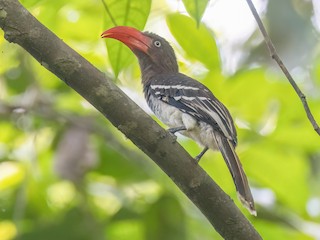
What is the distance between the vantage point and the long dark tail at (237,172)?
3.15 metres

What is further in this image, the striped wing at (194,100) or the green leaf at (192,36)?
the striped wing at (194,100)

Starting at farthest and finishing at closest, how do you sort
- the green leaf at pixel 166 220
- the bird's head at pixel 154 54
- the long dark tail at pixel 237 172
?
the bird's head at pixel 154 54 < the green leaf at pixel 166 220 < the long dark tail at pixel 237 172

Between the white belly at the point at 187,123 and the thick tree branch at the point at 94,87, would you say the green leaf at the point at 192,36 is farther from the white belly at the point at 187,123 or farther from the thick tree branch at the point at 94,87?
the thick tree branch at the point at 94,87

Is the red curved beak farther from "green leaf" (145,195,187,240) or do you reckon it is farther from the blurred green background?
"green leaf" (145,195,187,240)

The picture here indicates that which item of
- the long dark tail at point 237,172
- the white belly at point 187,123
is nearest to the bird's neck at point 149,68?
the white belly at point 187,123

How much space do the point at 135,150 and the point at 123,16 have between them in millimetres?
2047

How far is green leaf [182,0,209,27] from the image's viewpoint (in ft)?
8.80

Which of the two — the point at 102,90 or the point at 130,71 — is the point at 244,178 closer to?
the point at 102,90

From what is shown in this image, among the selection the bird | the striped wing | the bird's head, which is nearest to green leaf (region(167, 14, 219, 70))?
the bird

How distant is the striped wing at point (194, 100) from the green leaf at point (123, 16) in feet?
2.44

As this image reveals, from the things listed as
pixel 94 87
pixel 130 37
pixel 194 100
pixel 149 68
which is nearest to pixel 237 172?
pixel 194 100

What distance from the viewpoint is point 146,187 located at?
4.93 metres

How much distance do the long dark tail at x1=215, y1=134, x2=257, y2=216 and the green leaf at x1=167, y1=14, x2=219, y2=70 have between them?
45 cm

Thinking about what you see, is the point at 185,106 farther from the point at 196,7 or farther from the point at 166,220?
the point at 196,7
